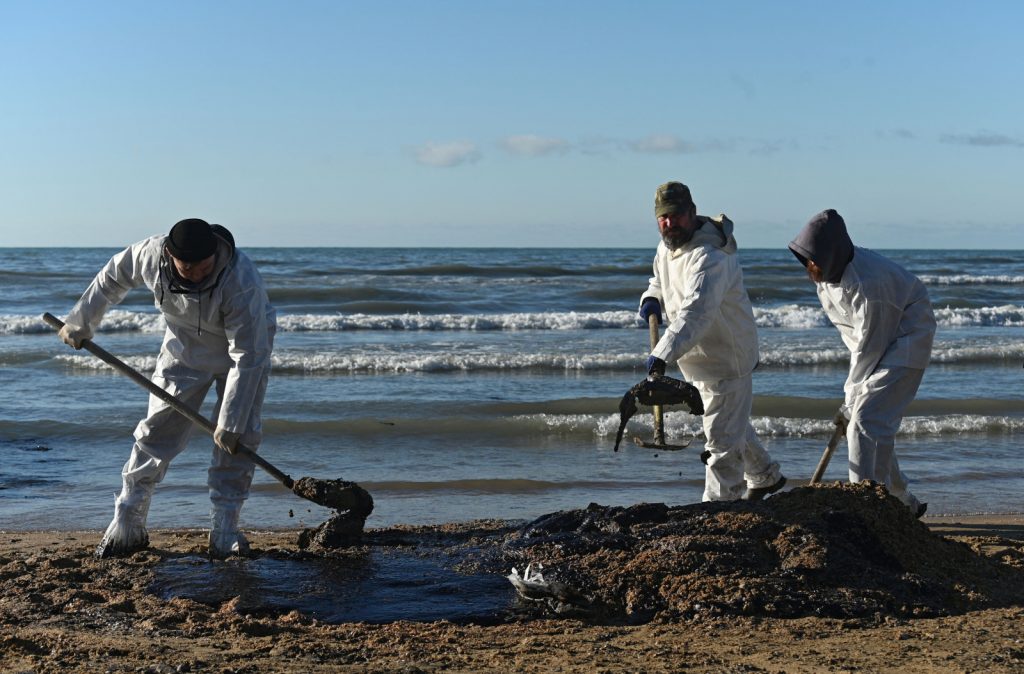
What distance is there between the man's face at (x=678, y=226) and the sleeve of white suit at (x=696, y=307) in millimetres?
158

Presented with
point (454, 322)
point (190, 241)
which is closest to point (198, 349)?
point (190, 241)

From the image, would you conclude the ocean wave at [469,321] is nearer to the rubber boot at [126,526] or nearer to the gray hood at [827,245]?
the rubber boot at [126,526]

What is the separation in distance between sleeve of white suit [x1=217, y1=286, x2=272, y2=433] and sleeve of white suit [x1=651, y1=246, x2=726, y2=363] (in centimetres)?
184

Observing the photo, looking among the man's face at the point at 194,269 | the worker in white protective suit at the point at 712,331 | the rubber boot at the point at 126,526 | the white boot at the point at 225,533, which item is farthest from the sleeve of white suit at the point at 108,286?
the worker in white protective suit at the point at 712,331

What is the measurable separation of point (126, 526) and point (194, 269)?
1.36 metres

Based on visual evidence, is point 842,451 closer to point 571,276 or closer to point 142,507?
point 142,507

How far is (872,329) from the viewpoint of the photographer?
5.44 metres

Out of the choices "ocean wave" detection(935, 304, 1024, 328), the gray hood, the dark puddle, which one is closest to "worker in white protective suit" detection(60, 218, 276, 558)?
the dark puddle

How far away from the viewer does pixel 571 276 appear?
33.0m

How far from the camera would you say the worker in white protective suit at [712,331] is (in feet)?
17.9

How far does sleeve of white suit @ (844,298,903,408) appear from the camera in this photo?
5406 mm

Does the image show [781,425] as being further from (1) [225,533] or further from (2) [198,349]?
(2) [198,349]

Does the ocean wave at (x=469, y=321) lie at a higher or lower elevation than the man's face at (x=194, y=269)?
lower

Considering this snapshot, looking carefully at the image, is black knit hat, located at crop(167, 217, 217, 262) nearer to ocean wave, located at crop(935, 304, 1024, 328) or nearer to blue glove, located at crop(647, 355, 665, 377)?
blue glove, located at crop(647, 355, 665, 377)
